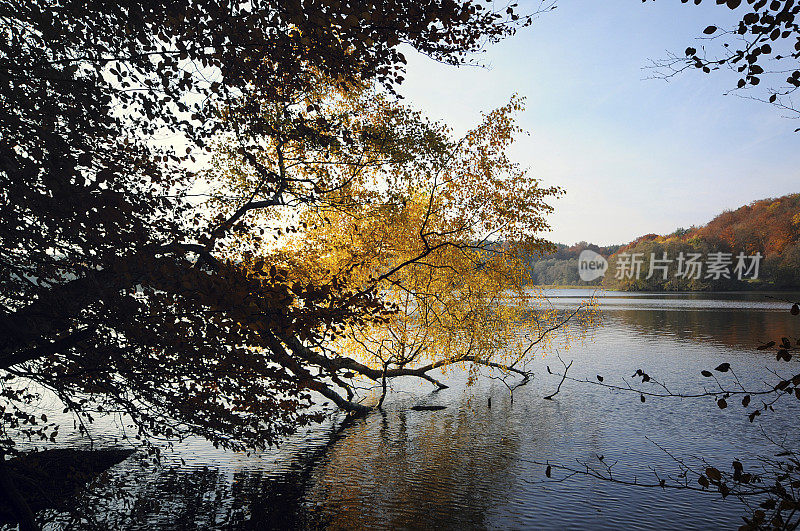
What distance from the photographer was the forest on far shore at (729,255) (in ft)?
317

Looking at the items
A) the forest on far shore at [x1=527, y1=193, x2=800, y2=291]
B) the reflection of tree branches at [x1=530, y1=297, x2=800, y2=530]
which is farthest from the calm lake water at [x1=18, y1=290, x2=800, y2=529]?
the forest on far shore at [x1=527, y1=193, x2=800, y2=291]

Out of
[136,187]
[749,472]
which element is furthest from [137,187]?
[749,472]

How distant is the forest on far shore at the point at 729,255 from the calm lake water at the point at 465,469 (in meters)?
79.5

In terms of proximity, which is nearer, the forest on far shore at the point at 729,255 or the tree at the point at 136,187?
the tree at the point at 136,187

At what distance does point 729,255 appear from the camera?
108875 millimetres

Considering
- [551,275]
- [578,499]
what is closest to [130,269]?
[578,499]

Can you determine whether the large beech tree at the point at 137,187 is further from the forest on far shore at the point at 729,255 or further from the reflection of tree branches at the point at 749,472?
the forest on far shore at the point at 729,255

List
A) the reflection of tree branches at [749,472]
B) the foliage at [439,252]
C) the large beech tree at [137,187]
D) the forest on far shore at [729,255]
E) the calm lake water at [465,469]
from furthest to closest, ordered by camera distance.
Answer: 1. the forest on far shore at [729,255]
2. the foliage at [439,252]
3. the calm lake water at [465,469]
4. the large beech tree at [137,187]
5. the reflection of tree branches at [749,472]

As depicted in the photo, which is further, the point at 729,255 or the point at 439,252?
the point at 729,255

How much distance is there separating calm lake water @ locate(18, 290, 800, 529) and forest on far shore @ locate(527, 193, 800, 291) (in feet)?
261

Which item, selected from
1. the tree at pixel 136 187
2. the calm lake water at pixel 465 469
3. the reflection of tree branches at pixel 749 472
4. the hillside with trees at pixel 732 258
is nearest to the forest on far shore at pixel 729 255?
the hillside with trees at pixel 732 258

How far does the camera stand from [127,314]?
26.1 feet

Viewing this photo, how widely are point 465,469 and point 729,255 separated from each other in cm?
11190

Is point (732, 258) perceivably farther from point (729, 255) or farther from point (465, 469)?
point (465, 469)
